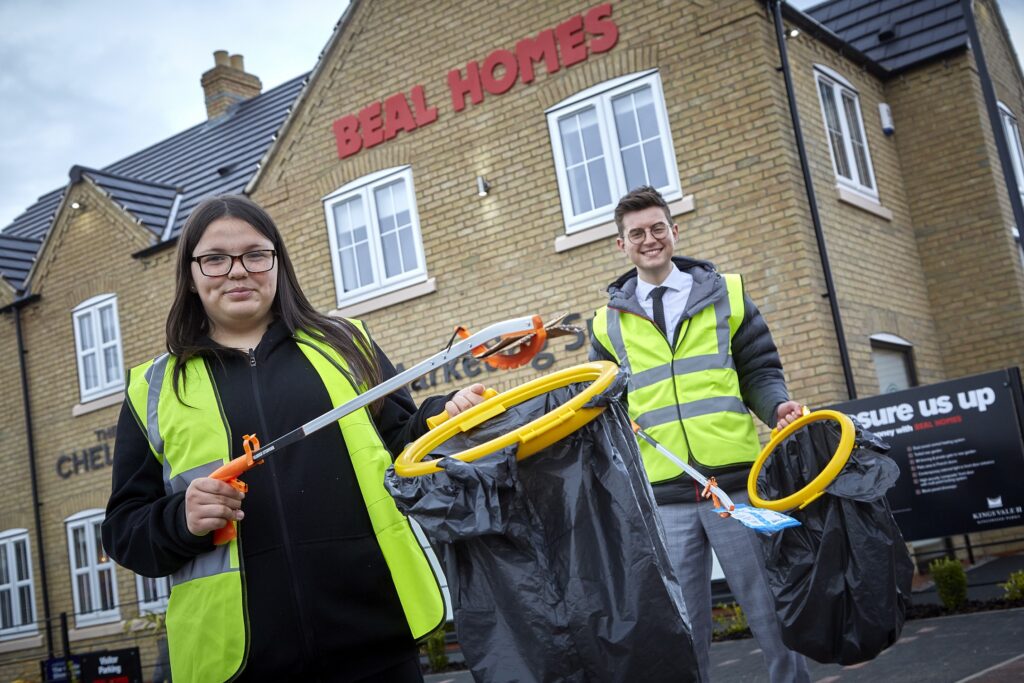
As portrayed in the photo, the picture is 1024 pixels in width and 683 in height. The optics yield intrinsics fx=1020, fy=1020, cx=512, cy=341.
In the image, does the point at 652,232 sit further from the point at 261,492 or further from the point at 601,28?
the point at 601,28

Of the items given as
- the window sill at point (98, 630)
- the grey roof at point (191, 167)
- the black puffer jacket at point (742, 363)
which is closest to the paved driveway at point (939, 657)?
the black puffer jacket at point (742, 363)

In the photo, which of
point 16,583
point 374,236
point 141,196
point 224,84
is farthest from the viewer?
point 224,84

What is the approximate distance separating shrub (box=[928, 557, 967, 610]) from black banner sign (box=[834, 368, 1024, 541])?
1.20 feet

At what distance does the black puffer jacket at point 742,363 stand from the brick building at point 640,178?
5.38 m

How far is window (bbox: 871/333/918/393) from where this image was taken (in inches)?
429

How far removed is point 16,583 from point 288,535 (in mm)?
16472

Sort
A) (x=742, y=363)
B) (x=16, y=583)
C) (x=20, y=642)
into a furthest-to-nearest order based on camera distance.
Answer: (x=16, y=583)
(x=20, y=642)
(x=742, y=363)

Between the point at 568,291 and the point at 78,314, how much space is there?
29.6ft

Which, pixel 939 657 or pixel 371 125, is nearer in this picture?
pixel 939 657

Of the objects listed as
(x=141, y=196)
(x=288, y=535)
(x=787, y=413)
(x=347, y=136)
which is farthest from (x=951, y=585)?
(x=141, y=196)

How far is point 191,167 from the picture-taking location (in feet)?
57.7

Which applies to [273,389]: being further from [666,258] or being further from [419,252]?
[419,252]

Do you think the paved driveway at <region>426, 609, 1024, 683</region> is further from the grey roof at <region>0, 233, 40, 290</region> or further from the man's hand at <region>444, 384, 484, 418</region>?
the grey roof at <region>0, 233, 40, 290</region>

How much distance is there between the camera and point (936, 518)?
27.3 ft
